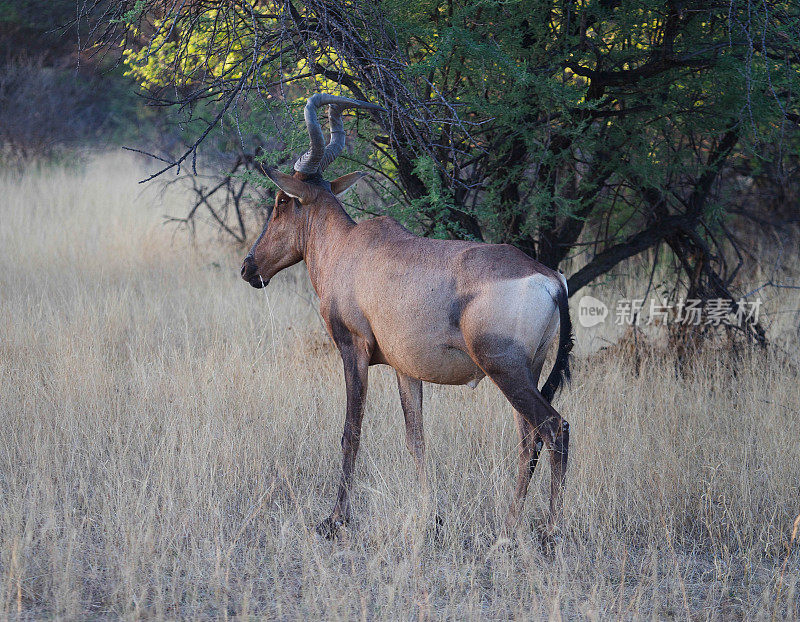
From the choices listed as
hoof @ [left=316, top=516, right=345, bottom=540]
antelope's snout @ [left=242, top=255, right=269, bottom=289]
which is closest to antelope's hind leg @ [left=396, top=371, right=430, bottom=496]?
hoof @ [left=316, top=516, right=345, bottom=540]

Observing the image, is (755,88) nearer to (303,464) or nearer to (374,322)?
(374,322)

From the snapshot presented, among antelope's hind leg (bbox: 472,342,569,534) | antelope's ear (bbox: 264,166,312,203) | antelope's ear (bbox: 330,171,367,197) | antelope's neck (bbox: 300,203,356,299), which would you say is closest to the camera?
antelope's hind leg (bbox: 472,342,569,534)

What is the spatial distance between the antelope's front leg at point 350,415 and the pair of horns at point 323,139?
108cm

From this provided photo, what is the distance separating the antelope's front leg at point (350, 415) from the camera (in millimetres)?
4578

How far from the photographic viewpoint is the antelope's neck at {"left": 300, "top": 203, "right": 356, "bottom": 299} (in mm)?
4839

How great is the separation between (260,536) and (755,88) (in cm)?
486

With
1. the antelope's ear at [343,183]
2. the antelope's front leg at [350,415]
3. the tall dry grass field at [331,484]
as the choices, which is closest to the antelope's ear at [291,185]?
the antelope's ear at [343,183]

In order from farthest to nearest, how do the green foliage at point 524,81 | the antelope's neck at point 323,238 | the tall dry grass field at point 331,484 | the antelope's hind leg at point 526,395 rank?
the green foliage at point 524,81 → the antelope's neck at point 323,238 → the antelope's hind leg at point 526,395 → the tall dry grass field at point 331,484

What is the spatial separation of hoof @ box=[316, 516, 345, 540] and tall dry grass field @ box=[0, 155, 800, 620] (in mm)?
115

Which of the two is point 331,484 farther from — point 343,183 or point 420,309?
point 343,183

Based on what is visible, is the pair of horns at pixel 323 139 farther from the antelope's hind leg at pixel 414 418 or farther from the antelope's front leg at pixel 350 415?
the antelope's hind leg at pixel 414 418

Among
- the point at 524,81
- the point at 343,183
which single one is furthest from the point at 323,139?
the point at 524,81

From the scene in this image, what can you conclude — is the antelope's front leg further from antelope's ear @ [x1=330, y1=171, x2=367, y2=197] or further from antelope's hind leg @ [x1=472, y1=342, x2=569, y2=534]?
antelope's ear @ [x1=330, y1=171, x2=367, y2=197]

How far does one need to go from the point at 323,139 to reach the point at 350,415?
1.57 meters
